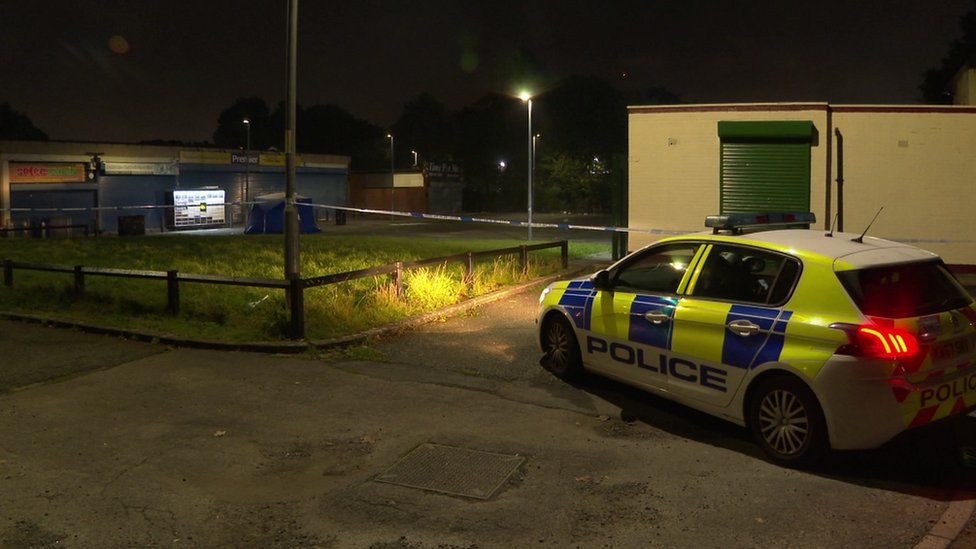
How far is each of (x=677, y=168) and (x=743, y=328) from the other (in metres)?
13.1

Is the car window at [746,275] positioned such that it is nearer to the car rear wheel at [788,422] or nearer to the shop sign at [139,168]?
the car rear wheel at [788,422]

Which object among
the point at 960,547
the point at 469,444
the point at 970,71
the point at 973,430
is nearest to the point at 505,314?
the point at 469,444

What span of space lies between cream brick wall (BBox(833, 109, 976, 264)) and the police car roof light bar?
1147 cm

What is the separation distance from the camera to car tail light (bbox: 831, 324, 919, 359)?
5012 millimetres

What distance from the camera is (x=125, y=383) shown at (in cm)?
791

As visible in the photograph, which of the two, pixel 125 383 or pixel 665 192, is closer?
pixel 125 383

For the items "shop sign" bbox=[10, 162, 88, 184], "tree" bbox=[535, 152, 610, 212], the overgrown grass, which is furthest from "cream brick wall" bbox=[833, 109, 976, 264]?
"tree" bbox=[535, 152, 610, 212]

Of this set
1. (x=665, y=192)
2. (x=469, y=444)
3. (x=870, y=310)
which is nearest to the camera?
(x=870, y=310)

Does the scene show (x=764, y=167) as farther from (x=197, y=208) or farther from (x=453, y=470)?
(x=197, y=208)

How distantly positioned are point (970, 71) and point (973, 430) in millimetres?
19519

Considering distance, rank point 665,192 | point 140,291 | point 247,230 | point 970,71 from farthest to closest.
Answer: point 247,230 → point 970,71 → point 665,192 → point 140,291

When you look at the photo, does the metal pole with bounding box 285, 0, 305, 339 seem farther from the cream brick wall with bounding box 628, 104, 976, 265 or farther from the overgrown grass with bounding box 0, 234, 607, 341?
the cream brick wall with bounding box 628, 104, 976, 265

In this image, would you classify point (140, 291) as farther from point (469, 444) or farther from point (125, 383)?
point (469, 444)

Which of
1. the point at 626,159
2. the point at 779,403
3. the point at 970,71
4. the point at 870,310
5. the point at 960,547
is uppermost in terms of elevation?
the point at 970,71
